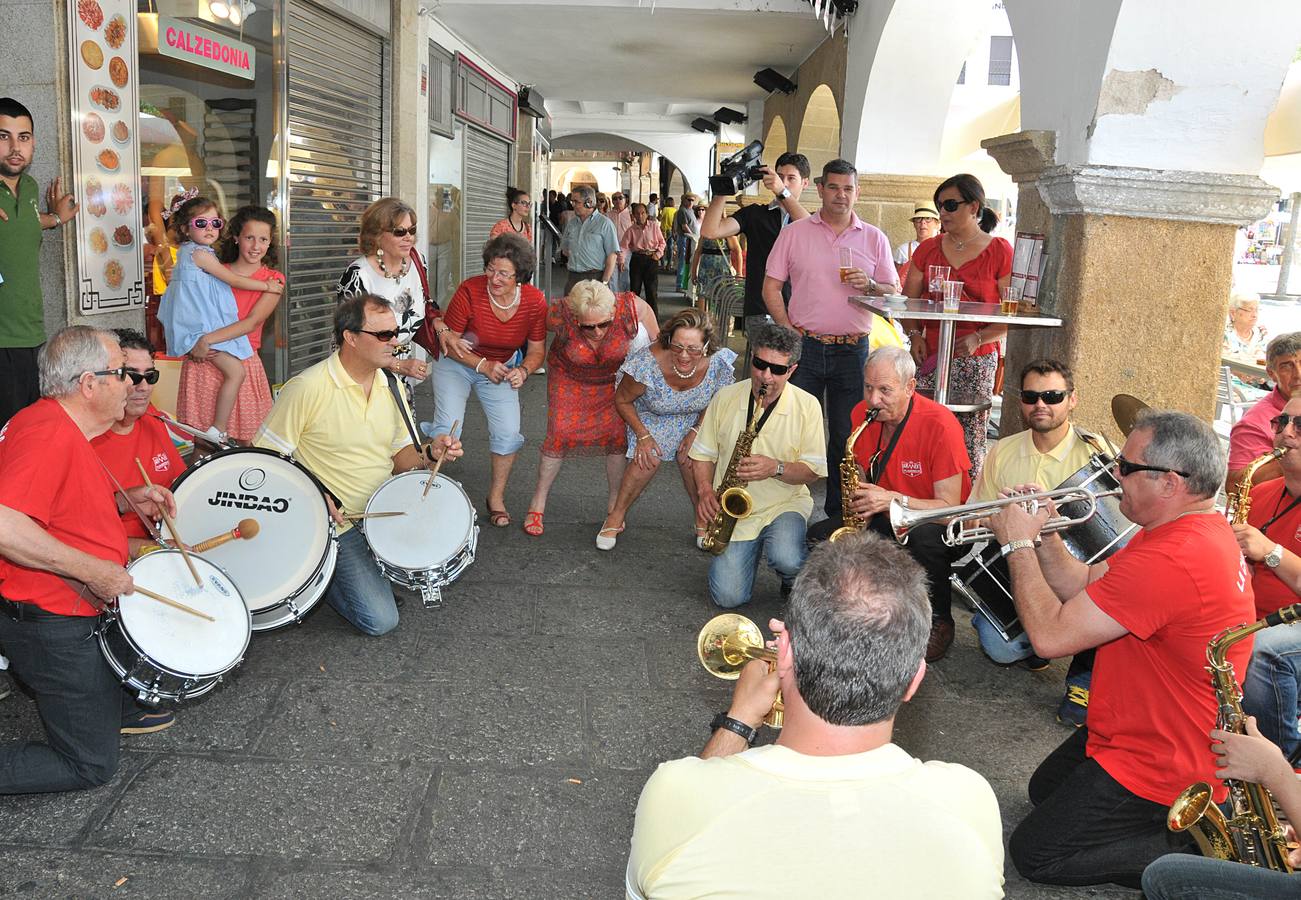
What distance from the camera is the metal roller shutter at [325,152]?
8.09 m

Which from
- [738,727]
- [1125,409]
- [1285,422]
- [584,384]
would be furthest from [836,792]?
[584,384]

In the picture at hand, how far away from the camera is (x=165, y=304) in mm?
5523

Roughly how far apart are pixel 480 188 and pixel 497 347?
968cm

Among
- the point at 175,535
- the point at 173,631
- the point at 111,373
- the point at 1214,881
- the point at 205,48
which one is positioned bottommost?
the point at 1214,881

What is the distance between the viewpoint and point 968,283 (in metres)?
5.75

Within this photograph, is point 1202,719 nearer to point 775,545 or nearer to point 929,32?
point 775,545

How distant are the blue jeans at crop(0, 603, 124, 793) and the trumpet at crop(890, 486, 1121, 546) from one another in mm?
2374

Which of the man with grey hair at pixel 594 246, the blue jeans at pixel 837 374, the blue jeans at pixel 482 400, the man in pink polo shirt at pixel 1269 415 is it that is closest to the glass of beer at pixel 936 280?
the blue jeans at pixel 837 374

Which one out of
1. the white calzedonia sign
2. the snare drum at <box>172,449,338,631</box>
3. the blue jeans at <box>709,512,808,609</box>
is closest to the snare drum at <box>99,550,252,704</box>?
the snare drum at <box>172,449,338,631</box>

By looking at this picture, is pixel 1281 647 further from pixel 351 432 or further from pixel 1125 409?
pixel 351 432

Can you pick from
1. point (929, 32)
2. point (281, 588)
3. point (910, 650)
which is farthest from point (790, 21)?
point (910, 650)

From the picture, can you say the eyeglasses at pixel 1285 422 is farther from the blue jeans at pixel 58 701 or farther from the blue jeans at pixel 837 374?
the blue jeans at pixel 58 701

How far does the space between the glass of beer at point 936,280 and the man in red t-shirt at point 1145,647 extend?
2471 millimetres

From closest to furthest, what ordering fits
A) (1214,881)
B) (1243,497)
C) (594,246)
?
(1214,881) < (1243,497) < (594,246)
